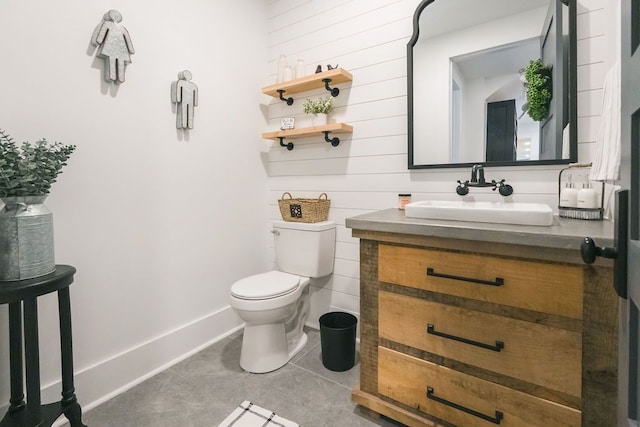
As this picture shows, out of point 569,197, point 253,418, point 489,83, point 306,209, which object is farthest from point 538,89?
point 253,418

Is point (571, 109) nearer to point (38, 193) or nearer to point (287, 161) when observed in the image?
point (287, 161)

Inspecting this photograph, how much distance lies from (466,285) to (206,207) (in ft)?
5.46

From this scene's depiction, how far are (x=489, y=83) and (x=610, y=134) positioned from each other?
0.80 metres

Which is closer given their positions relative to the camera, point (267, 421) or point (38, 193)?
point (38, 193)

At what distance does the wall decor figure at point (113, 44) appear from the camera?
5.24 ft

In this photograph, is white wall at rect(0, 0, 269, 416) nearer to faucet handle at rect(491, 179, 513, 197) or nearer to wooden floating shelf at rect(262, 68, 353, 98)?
wooden floating shelf at rect(262, 68, 353, 98)

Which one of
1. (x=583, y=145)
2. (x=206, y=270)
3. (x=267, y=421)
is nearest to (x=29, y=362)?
(x=267, y=421)

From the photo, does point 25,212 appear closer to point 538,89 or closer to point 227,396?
point 227,396

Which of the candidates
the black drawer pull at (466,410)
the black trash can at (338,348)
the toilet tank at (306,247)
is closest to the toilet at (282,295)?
the toilet tank at (306,247)

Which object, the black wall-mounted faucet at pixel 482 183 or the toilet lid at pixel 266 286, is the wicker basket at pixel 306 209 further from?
the black wall-mounted faucet at pixel 482 183

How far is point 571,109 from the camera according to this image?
4.99 feet

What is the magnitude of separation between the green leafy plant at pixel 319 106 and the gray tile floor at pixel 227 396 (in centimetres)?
163

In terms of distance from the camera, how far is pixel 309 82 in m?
2.23

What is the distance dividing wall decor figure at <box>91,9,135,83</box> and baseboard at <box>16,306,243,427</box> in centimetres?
147
